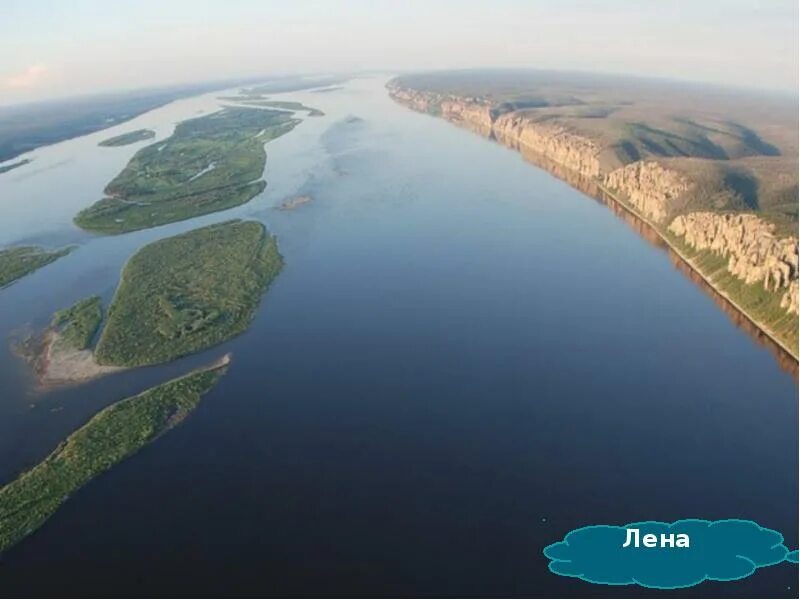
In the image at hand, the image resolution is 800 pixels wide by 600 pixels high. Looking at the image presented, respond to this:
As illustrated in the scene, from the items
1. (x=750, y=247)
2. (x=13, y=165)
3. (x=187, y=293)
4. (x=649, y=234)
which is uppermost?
(x=13, y=165)

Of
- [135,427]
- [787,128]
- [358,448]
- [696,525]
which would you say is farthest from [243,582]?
[787,128]

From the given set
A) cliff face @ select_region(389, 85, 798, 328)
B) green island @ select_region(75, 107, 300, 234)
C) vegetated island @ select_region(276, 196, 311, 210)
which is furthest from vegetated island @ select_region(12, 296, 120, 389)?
cliff face @ select_region(389, 85, 798, 328)

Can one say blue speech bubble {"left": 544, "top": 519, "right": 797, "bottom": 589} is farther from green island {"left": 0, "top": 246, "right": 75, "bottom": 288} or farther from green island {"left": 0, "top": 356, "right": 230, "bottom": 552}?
green island {"left": 0, "top": 246, "right": 75, "bottom": 288}

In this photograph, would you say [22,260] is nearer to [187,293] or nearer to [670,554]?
[187,293]

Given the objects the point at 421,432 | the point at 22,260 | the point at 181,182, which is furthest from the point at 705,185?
the point at 22,260

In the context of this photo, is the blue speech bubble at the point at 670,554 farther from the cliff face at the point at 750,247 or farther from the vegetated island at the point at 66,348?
the vegetated island at the point at 66,348

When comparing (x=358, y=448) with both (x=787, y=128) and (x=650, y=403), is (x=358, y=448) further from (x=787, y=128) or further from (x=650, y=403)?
(x=787, y=128)

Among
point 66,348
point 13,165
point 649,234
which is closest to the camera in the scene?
point 66,348
